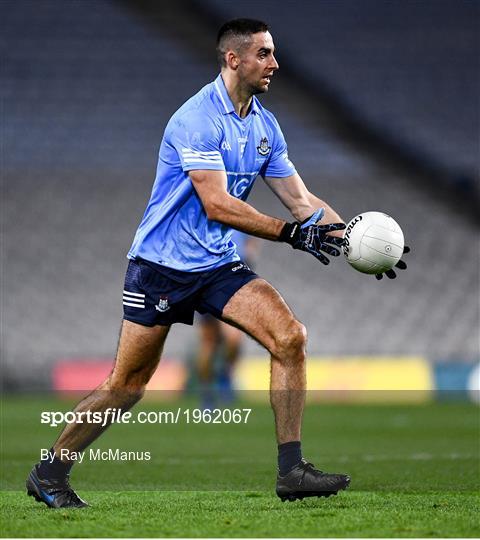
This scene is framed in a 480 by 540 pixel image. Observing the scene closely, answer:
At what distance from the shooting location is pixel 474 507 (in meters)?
5.57

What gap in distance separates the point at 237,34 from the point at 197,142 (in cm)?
65

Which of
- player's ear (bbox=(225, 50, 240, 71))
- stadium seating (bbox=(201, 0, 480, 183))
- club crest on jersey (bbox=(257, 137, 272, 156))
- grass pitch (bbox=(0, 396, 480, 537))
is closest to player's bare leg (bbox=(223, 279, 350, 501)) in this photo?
grass pitch (bbox=(0, 396, 480, 537))

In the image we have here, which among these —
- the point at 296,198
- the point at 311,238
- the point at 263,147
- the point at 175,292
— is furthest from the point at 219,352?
the point at 311,238

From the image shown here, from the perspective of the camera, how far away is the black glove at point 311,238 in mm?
5527

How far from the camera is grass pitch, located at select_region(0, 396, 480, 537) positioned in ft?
16.2

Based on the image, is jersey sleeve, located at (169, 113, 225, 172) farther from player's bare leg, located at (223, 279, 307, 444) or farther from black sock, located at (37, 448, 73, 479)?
black sock, located at (37, 448, 73, 479)

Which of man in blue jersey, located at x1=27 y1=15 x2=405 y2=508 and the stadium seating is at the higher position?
the stadium seating

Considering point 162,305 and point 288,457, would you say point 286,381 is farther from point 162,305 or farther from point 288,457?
point 162,305

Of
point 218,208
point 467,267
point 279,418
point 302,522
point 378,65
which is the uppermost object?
point 378,65

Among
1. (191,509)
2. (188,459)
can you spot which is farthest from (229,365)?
(191,509)

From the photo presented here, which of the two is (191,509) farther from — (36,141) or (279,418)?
(36,141)

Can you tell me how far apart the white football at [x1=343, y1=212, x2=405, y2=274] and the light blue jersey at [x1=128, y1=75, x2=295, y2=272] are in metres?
0.62

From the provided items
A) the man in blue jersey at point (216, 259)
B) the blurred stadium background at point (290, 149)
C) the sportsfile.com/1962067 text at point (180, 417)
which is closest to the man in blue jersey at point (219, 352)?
the sportsfile.com/1962067 text at point (180, 417)

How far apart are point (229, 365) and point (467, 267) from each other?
7.13 metres
